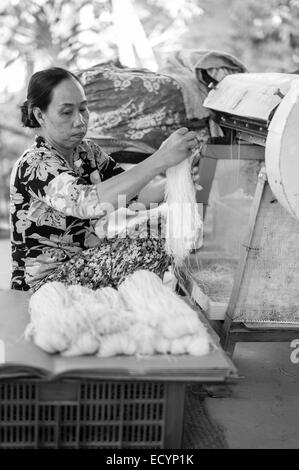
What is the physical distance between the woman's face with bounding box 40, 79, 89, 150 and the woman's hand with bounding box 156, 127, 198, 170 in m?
0.45

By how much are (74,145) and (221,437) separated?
1.44m

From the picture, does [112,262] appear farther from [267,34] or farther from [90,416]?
[267,34]

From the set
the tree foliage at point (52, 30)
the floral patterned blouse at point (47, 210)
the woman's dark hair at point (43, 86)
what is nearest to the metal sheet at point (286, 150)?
the floral patterned blouse at point (47, 210)

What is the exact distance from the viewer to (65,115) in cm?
290

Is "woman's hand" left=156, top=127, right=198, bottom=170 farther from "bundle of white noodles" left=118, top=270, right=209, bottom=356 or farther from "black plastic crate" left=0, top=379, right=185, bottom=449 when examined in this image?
"black plastic crate" left=0, top=379, right=185, bottom=449

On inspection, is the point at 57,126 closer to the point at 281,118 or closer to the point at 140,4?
the point at 281,118

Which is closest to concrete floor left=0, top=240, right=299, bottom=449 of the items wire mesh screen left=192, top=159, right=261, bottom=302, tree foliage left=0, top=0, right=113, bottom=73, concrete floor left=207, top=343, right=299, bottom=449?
concrete floor left=207, top=343, right=299, bottom=449

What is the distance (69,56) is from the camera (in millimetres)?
9578

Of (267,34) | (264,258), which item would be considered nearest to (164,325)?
(264,258)

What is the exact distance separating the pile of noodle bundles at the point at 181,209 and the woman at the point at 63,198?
182 millimetres

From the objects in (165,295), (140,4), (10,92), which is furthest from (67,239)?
(140,4)

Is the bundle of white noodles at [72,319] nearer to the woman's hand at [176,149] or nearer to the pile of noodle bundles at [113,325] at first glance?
the pile of noodle bundles at [113,325]

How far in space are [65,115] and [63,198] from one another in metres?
0.48
